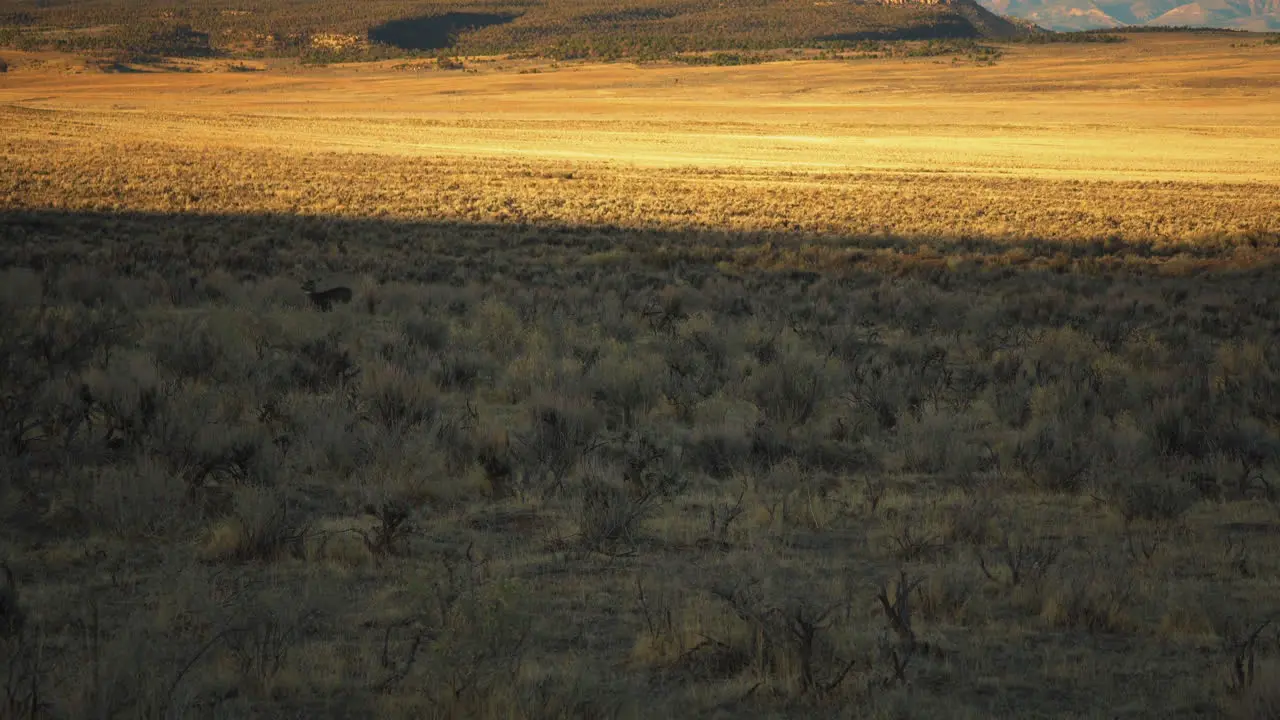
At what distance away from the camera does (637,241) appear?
28406 millimetres

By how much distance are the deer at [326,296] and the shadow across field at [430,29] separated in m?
162

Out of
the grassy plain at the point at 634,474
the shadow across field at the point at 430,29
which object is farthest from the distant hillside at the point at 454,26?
the grassy plain at the point at 634,474

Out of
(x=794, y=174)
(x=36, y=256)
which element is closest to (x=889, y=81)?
(x=794, y=174)

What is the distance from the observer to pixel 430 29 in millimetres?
181000

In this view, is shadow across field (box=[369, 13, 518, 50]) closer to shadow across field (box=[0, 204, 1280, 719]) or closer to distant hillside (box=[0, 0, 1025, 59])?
distant hillside (box=[0, 0, 1025, 59])

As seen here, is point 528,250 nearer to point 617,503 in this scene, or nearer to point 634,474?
point 634,474

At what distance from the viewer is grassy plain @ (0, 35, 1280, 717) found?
521 cm

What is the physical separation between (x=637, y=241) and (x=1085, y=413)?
18284 millimetres

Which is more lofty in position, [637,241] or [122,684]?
[122,684]

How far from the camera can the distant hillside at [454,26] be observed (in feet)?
525

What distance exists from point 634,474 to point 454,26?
7297 inches

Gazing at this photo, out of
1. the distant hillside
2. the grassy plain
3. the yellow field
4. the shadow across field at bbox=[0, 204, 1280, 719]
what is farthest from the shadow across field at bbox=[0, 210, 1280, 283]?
the distant hillside

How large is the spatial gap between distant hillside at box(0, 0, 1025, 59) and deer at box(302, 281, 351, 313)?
13733 cm

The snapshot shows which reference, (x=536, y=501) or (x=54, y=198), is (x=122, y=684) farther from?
(x=54, y=198)
